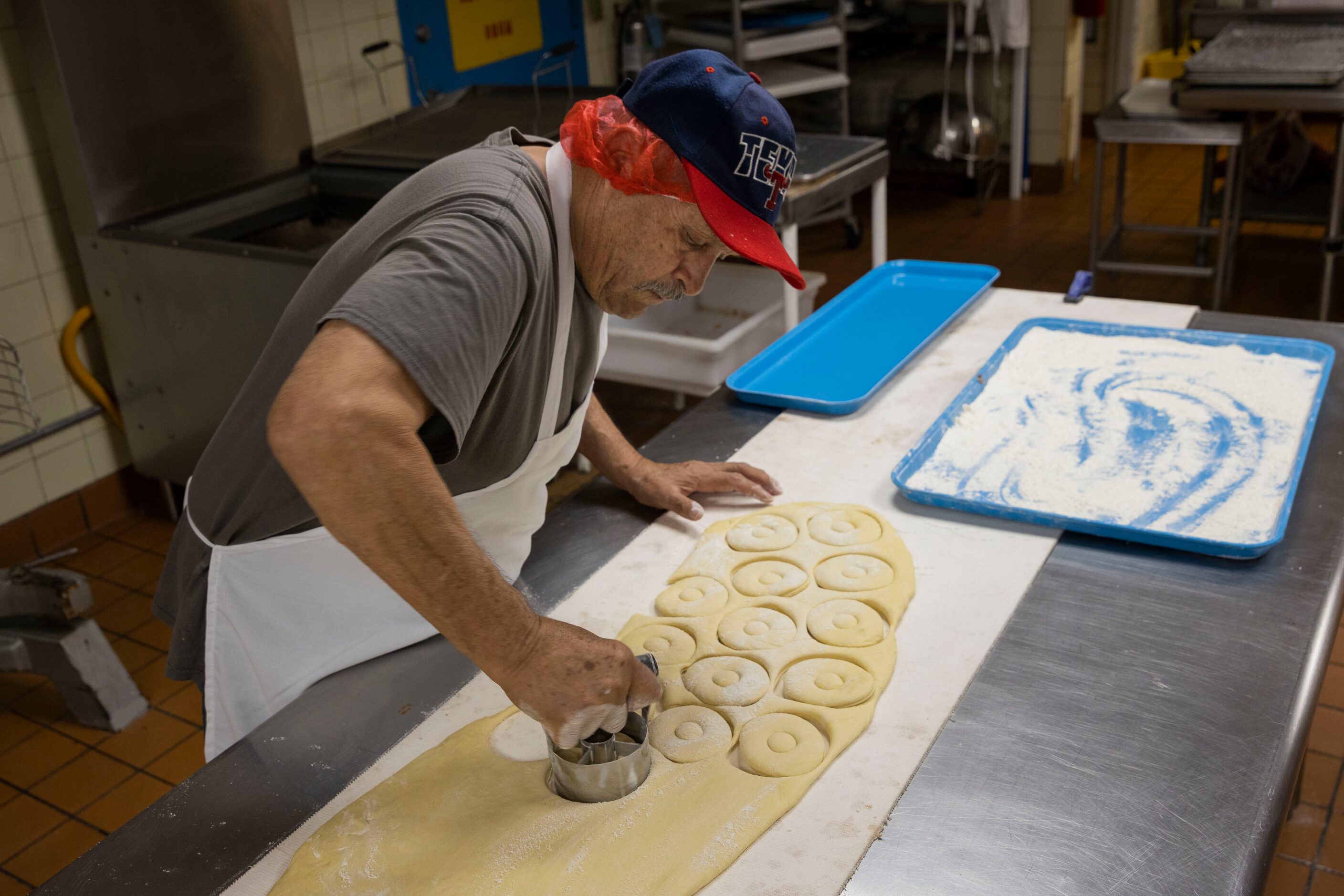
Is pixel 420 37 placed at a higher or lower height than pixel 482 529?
higher

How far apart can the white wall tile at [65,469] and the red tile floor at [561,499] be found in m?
0.17

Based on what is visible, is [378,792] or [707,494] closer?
[378,792]

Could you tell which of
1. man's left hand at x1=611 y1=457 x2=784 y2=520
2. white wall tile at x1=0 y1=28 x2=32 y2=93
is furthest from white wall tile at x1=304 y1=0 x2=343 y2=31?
man's left hand at x1=611 y1=457 x2=784 y2=520

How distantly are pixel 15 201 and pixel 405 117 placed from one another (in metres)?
1.20

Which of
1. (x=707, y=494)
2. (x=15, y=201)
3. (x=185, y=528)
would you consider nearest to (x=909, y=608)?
(x=707, y=494)

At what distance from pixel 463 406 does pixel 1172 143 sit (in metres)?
3.77

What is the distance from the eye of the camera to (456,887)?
1.04 m

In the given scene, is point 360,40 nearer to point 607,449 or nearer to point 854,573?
point 607,449

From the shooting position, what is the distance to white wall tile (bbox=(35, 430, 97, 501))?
3.18 metres

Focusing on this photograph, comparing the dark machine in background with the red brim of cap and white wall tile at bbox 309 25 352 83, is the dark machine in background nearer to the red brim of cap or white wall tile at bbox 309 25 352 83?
white wall tile at bbox 309 25 352 83

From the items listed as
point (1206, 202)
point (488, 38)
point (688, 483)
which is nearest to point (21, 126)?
point (488, 38)

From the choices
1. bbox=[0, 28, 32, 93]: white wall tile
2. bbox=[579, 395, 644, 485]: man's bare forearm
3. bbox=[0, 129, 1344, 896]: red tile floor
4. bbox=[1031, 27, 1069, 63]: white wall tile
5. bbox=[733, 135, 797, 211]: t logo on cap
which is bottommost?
bbox=[0, 129, 1344, 896]: red tile floor

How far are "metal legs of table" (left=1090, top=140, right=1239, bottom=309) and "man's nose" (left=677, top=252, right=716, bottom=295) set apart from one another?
3.38m

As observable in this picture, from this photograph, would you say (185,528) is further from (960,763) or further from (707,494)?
(960,763)
